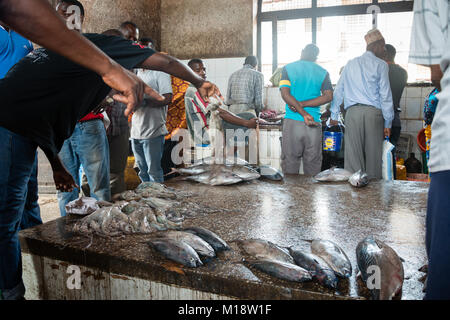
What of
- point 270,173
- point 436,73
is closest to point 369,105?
point 270,173

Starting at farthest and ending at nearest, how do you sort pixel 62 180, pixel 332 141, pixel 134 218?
1. pixel 332 141
2. pixel 62 180
3. pixel 134 218

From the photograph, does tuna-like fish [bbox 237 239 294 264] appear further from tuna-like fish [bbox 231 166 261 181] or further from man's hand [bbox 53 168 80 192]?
tuna-like fish [bbox 231 166 261 181]

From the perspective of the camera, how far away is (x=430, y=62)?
46.0 inches

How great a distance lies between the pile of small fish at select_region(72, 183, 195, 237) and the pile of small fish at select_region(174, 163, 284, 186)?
75 cm

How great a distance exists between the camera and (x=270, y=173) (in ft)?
10.5

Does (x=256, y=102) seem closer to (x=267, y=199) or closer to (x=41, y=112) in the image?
(x=267, y=199)

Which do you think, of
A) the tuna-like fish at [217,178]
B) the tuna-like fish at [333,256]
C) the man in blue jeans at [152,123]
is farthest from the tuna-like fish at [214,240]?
the man in blue jeans at [152,123]

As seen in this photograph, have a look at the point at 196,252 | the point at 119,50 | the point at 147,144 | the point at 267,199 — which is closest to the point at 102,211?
the point at 196,252

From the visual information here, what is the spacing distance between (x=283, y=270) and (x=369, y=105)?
3.80 meters

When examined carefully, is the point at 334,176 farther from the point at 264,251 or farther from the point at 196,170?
the point at 264,251

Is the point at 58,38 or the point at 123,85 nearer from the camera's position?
the point at 58,38

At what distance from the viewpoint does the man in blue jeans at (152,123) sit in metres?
4.12

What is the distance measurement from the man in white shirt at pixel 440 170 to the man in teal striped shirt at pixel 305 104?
340 cm

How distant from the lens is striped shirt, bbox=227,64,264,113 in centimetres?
619
